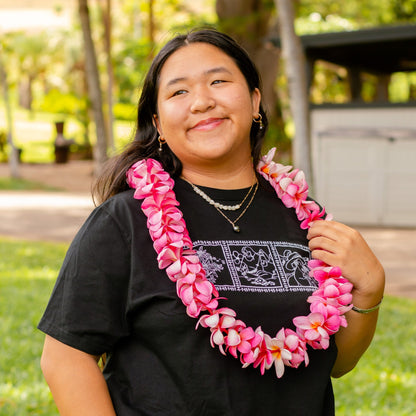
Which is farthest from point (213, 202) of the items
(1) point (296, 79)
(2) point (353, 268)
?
(1) point (296, 79)

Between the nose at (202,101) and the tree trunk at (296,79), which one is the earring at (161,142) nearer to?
the nose at (202,101)

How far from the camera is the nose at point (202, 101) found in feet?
5.83

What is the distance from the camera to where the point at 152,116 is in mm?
1974

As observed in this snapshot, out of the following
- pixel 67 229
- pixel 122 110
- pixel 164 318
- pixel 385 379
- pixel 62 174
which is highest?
pixel 164 318

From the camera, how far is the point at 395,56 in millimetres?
14258

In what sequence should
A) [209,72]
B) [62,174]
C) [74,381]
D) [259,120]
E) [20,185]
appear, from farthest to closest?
[62,174], [20,185], [259,120], [209,72], [74,381]

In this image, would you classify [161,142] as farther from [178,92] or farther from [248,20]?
[248,20]

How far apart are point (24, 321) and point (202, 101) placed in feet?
13.8

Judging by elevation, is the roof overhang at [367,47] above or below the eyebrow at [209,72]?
below

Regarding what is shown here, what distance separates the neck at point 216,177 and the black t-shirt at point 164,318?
0.17 meters

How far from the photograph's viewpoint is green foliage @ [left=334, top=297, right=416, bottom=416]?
157 inches

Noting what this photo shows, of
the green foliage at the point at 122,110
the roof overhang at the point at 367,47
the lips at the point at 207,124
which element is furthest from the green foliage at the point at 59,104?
the lips at the point at 207,124

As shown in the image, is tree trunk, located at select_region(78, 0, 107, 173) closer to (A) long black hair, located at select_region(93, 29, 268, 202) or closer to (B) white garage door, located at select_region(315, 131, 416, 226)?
(B) white garage door, located at select_region(315, 131, 416, 226)

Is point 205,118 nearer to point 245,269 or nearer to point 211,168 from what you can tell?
point 211,168
